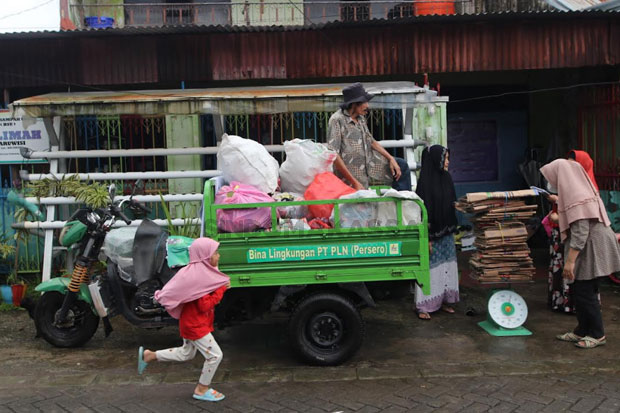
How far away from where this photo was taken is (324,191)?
532 centimetres

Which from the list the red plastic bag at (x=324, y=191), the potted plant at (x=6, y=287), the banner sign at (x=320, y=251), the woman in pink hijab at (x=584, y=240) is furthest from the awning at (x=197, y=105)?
the banner sign at (x=320, y=251)

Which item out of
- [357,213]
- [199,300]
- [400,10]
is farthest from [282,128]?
[199,300]

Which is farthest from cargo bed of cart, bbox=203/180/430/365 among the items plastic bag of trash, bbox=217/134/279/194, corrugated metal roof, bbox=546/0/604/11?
corrugated metal roof, bbox=546/0/604/11

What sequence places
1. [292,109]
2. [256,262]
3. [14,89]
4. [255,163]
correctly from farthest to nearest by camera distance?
[14,89] → [292,109] → [255,163] → [256,262]

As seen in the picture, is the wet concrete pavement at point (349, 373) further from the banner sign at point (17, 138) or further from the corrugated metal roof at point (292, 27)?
the corrugated metal roof at point (292, 27)

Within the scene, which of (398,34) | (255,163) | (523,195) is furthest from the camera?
(398,34)

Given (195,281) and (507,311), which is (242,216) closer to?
(195,281)

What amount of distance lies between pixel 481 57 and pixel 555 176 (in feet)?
11.1

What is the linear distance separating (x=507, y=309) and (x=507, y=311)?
0.06 feet

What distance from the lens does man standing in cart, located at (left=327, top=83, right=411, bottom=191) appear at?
595 cm

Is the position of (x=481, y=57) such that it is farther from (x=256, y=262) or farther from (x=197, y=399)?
(x=197, y=399)

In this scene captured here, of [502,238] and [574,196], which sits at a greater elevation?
[574,196]

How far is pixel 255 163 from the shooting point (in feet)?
18.1

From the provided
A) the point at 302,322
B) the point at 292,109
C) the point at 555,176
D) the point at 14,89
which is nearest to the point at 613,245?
the point at 555,176
